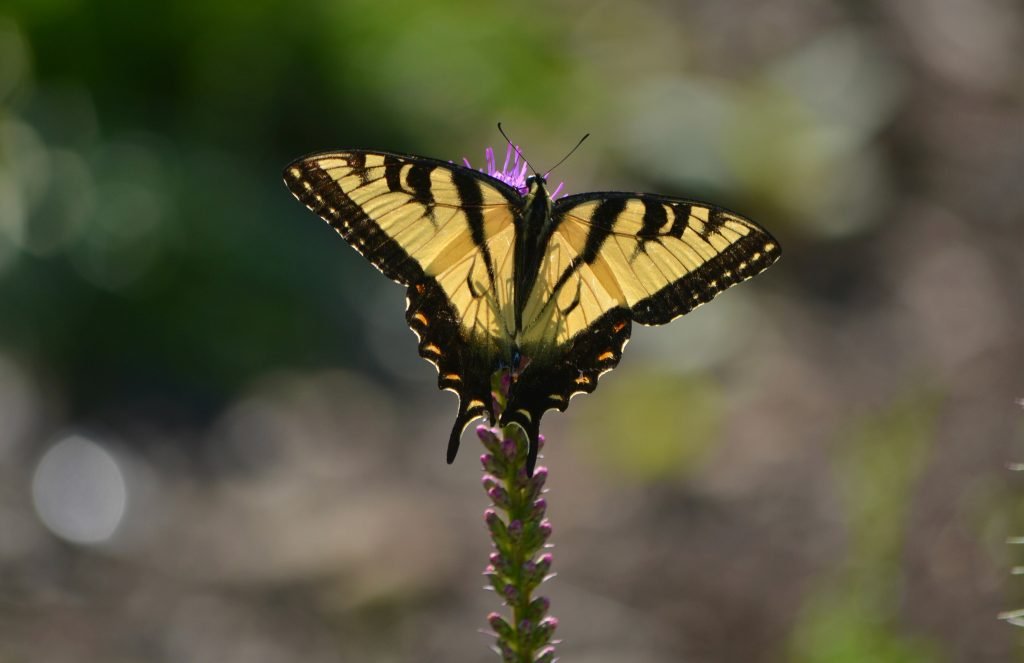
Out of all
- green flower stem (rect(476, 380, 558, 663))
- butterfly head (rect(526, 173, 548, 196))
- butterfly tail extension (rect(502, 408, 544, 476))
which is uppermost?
butterfly head (rect(526, 173, 548, 196))

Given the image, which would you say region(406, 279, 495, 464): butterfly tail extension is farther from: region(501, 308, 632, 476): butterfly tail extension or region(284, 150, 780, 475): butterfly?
region(501, 308, 632, 476): butterfly tail extension

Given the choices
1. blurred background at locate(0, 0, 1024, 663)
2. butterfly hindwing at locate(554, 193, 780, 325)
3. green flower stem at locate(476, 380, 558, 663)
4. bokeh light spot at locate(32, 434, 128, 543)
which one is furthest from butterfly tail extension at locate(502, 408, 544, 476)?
bokeh light spot at locate(32, 434, 128, 543)

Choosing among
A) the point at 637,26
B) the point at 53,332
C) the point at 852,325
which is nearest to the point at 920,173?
the point at 852,325

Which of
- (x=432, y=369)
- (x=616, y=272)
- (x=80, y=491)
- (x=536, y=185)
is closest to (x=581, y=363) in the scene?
(x=616, y=272)

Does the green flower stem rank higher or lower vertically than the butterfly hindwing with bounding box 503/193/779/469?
lower

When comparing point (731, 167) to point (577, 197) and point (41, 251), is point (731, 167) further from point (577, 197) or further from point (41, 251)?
point (577, 197)

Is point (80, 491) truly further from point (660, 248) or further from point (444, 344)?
point (660, 248)

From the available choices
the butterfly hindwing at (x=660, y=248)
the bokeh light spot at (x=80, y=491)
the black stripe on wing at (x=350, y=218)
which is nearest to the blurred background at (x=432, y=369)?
the bokeh light spot at (x=80, y=491)
